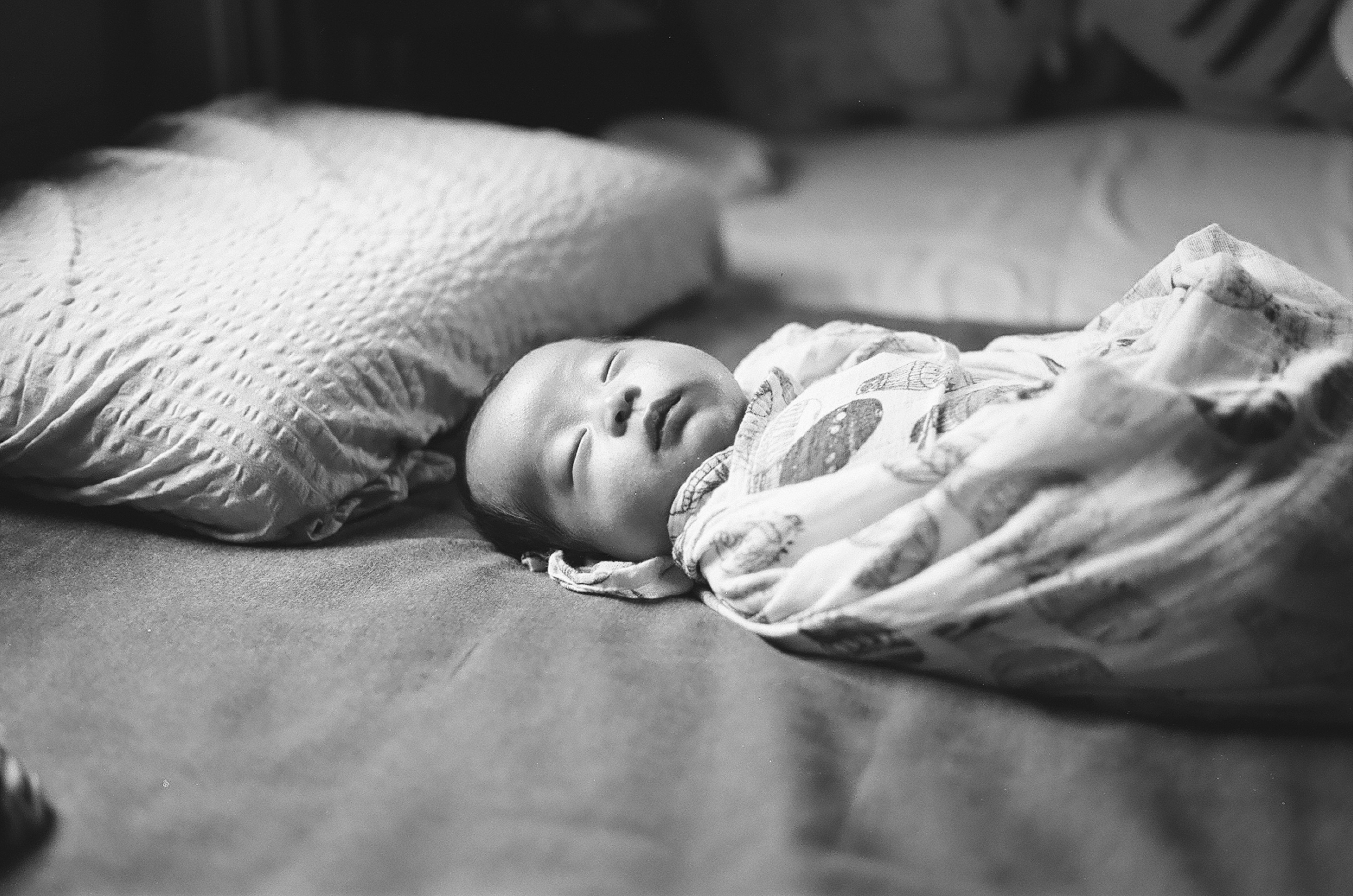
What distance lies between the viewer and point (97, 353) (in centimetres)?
101

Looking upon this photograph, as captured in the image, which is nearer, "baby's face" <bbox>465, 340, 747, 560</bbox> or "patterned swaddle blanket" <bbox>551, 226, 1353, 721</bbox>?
"patterned swaddle blanket" <bbox>551, 226, 1353, 721</bbox>

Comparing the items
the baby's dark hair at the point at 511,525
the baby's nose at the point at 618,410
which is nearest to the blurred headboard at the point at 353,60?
the baby's dark hair at the point at 511,525

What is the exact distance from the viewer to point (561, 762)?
Result: 0.75 m

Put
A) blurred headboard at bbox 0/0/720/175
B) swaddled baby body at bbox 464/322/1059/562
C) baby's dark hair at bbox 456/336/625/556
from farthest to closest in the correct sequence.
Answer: blurred headboard at bbox 0/0/720/175
baby's dark hair at bbox 456/336/625/556
swaddled baby body at bbox 464/322/1059/562

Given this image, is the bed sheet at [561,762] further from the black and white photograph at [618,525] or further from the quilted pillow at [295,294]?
the quilted pillow at [295,294]

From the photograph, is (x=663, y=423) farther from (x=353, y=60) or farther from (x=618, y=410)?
(x=353, y=60)

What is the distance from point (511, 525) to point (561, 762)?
0.35m

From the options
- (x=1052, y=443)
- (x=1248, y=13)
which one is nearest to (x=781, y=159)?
(x=1248, y=13)

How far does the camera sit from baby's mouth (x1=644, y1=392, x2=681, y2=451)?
99cm

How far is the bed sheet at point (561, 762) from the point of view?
2.19 feet

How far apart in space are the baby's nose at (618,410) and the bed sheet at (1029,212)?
0.54 meters

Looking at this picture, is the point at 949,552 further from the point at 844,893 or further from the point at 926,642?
the point at 844,893

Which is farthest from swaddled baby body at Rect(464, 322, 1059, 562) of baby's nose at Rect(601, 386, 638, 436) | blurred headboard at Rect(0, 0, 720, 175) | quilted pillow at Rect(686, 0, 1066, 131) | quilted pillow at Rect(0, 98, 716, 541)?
quilted pillow at Rect(686, 0, 1066, 131)

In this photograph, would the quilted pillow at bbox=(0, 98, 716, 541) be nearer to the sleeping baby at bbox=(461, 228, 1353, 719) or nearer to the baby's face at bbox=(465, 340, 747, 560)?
the baby's face at bbox=(465, 340, 747, 560)
